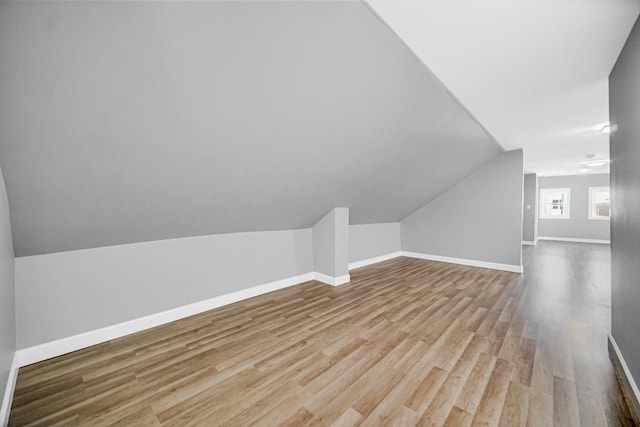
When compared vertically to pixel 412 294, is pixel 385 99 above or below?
above

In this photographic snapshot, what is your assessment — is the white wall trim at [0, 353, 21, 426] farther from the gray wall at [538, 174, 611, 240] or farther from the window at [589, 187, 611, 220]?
the window at [589, 187, 611, 220]

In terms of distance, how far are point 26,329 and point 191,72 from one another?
246cm

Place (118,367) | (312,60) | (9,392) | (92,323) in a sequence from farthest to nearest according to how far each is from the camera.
→ (92,323) → (118,367) → (312,60) → (9,392)

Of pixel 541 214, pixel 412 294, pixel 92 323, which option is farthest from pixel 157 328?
pixel 541 214

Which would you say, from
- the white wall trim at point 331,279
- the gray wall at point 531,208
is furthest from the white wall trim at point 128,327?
the gray wall at point 531,208

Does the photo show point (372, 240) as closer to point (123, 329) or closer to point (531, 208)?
point (123, 329)

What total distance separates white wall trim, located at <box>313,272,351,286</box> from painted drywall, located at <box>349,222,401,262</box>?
0.90 m

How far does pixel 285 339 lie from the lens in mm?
2318

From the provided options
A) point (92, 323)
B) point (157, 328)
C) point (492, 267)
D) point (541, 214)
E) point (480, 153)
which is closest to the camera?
point (92, 323)

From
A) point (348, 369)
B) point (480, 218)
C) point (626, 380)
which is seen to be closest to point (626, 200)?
point (626, 380)

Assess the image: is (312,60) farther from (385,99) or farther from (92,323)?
(92,323)

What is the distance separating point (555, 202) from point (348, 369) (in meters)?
11.1

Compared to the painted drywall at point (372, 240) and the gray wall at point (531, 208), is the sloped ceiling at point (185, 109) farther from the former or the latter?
the gray wall at point (531, 208)

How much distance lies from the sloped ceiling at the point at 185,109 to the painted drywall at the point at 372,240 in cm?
221
